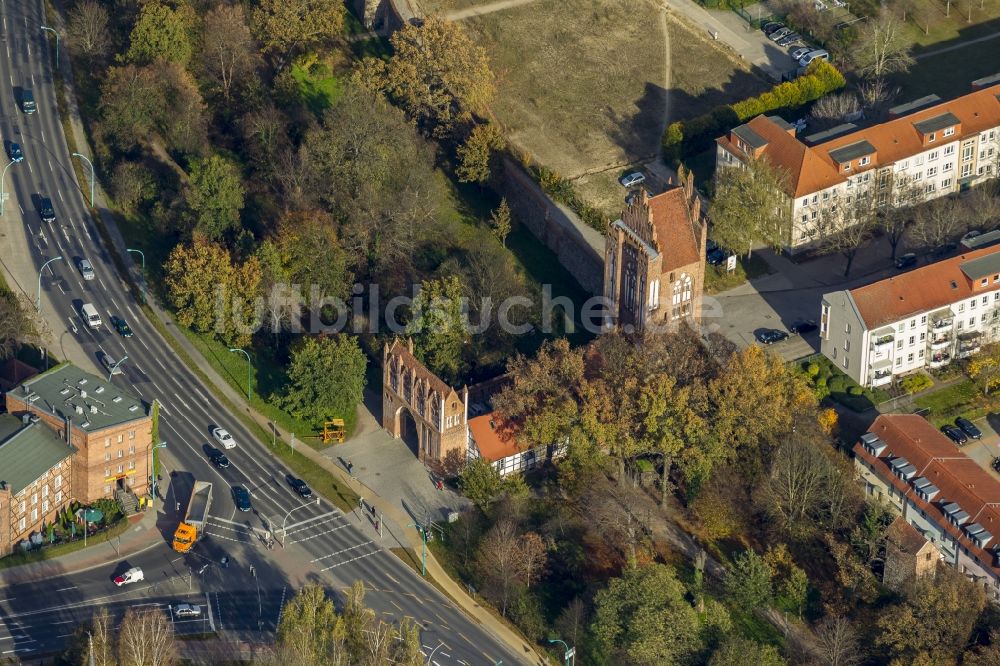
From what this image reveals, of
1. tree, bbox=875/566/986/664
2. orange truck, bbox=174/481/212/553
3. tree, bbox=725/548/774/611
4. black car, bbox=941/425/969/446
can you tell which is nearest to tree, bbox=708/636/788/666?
tree, bbox=725/548/774/611

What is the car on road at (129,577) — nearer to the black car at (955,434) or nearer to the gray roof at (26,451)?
the gray roof at (26,451)

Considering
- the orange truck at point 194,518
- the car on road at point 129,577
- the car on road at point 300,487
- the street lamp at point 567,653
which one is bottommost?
the street lamp at point 567,653

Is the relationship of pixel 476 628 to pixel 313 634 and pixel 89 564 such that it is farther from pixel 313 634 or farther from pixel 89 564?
pixel 89 564

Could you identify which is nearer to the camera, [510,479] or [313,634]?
[313,634]

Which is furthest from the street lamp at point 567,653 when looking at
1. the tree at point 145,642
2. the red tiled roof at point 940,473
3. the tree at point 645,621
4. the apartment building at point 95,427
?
the apartment building at point 95,427

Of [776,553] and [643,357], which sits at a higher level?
[643,357]

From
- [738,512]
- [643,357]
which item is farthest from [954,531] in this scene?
[643,357]

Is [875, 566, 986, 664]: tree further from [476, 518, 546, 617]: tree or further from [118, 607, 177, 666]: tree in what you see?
[118, 607, 177, 666]: tree
